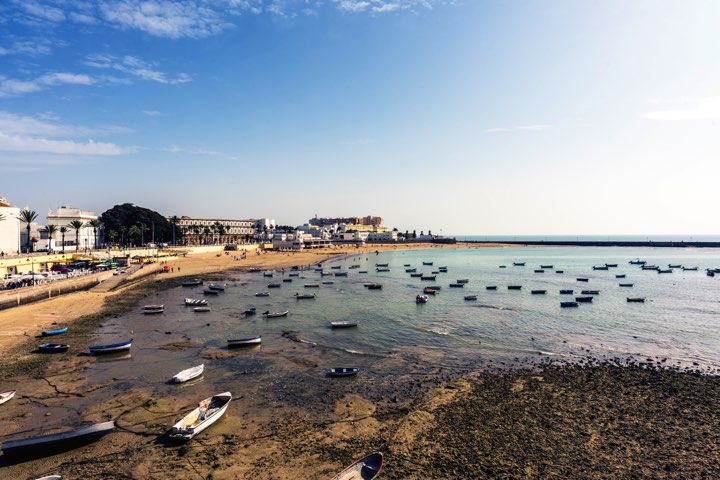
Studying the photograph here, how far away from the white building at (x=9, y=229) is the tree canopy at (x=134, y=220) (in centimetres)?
4909

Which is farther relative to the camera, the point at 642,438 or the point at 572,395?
the point at 572,395

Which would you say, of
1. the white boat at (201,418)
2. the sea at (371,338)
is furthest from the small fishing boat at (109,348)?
the white boat at (201,418)

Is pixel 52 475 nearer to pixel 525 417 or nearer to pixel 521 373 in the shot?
pixel 525 417

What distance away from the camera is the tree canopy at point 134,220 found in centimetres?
13775

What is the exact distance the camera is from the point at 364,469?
47.5 feet

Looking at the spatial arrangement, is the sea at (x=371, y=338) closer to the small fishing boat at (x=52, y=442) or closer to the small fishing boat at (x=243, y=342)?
the small fishing boat at (x=243, y=342)

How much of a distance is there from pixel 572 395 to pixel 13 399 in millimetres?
31794

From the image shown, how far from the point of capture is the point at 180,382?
79.0ft

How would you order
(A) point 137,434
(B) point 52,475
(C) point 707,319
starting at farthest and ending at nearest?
(C) point 707,319 → (A) point 137,434 → (B) point 52,475

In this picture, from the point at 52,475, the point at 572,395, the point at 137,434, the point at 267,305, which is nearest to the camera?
the point at 52,475

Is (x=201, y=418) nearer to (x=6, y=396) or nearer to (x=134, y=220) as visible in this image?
(x=6, y=396)

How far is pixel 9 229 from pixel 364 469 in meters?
97.4

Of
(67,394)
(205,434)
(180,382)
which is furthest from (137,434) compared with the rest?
(67,394)

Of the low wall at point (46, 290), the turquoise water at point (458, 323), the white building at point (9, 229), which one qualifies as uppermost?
the white building at point (9, 229)
